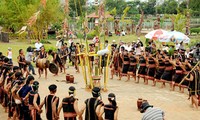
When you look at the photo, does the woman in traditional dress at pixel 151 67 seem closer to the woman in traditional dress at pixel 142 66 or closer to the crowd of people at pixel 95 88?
the crowd of people at pixel 95 88

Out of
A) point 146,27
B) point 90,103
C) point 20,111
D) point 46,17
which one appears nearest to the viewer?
point 90,103

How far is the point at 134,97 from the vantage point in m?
13.2

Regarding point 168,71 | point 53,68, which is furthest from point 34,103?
point 53,68

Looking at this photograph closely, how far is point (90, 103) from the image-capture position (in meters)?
7.46

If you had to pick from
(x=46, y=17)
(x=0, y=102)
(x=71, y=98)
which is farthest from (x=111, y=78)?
(x=46, y=17)

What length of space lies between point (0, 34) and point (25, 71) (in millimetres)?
22522

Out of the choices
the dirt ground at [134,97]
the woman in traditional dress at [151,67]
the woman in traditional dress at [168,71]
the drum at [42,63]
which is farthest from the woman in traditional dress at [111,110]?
the drum at [42,63]

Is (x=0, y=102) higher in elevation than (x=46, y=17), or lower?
lower

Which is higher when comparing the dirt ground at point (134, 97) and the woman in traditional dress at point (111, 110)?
the woman in traditional dress at point (111, 110)

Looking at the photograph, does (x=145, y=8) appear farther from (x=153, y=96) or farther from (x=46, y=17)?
(x=153, y=96)

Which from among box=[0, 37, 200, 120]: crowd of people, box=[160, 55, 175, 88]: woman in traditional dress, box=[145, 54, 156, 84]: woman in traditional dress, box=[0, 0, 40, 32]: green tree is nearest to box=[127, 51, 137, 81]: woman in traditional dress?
box=[0, 37, 200, 120]: crowd of people

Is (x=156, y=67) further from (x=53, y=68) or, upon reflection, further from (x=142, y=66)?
(x=53, y=68)

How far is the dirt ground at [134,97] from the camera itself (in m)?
10.9

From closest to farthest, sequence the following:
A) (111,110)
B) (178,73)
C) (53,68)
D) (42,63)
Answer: (111,110) → (178,73) → (42,63) → (53,68)
